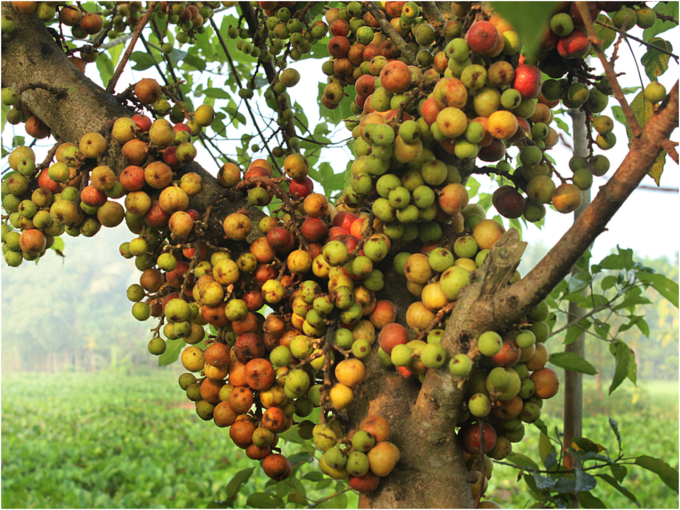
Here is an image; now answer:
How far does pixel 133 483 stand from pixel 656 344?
11088mm

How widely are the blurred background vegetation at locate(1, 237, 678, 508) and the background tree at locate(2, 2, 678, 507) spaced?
1.18 meters

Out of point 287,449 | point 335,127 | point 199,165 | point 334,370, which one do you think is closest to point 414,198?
point 334,370

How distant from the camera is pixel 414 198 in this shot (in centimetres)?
119

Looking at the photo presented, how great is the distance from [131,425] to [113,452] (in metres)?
0.85

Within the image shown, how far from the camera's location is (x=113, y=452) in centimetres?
668

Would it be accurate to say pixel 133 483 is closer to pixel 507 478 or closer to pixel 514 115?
pixel 507 478

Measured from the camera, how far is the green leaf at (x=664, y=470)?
1687 millimetres

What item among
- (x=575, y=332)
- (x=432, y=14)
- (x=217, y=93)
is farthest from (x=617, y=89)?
(x=217, y=93)

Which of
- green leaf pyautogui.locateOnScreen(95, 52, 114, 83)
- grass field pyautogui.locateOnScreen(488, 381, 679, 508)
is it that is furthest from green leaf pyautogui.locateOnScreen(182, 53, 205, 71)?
grass field pyautogui.locateOnScreen(488, 381, 679, 508)

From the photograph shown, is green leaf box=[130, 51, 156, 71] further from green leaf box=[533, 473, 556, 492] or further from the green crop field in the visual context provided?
the green crop field

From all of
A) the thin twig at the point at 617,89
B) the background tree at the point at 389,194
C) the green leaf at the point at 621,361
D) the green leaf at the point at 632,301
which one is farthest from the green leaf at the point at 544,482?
the thin twig at the point at 617,89

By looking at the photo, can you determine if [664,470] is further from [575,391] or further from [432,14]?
Result: [432,14]

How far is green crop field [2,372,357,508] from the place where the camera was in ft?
17.7

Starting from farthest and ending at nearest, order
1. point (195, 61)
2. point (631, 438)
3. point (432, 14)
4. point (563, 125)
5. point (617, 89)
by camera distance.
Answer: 1. point (631, 438)
2. point (563, 125)
3. point (195, 61)
4. point (432, 14)
5. point (617, 89)
